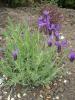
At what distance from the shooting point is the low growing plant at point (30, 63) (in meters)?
3.43

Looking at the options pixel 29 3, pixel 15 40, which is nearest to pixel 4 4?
pixel 29 3

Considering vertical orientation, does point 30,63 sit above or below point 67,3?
above

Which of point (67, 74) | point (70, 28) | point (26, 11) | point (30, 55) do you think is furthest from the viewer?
point (26, 11)

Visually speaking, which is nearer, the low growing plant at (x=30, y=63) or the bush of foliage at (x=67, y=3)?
the low growing plant at (x=30, y=63)

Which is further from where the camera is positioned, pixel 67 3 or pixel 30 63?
pixel 67 3

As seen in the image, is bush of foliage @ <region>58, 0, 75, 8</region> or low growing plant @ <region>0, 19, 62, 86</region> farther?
bush of foliage @ <region>58, 0, 75, 8</region>

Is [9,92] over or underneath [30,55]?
underneath

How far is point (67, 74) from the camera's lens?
3795 millimetres

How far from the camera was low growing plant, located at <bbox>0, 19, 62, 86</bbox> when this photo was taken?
3.43 meters

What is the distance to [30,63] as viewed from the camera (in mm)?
3510

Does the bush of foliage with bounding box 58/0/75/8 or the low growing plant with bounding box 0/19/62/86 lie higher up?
the low growing plant with bounding box 0/19/62/86

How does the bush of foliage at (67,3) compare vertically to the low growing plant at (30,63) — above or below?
below

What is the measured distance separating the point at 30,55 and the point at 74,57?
0.50 meters

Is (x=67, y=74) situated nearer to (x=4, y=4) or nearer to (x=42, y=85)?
(x=42, y=85)
